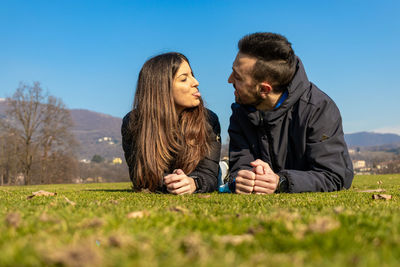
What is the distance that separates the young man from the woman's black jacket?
390mm

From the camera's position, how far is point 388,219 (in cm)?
218

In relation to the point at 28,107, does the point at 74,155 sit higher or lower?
lower

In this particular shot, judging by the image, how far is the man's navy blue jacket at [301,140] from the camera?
5.08 m

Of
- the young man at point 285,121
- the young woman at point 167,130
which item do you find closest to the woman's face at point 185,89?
the young woman at point 167,130

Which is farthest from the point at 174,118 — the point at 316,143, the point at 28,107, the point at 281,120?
the point at 28,107

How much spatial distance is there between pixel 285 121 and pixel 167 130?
1.94 m

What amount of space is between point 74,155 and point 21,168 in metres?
7.62

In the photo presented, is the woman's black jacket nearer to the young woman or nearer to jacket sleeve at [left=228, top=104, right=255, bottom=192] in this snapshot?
the young woman

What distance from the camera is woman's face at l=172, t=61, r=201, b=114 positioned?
19.4ft

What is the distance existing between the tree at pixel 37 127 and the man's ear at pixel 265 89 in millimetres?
38302

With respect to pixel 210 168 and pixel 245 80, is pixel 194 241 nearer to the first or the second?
pixel 245 80

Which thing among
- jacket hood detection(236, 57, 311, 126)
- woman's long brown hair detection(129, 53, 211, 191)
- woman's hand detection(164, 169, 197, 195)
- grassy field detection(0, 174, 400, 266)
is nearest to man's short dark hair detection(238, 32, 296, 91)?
jacket hood detection(236, 57, 311, 126)

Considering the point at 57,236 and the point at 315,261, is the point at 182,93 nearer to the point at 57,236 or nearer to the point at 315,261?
the point at 57,236

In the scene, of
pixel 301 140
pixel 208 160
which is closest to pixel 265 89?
pixel 301 140
